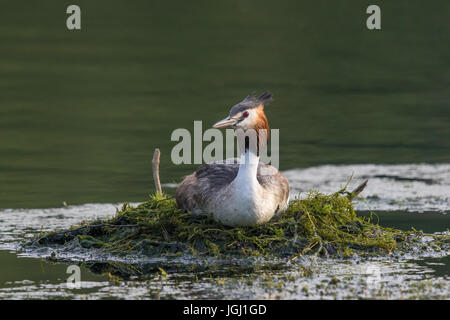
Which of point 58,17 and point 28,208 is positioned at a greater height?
point 58,17

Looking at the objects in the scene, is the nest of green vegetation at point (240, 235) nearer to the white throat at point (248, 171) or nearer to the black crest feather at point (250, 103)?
the white throat at point (248, 171)

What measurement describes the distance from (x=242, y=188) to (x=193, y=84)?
11380 mm

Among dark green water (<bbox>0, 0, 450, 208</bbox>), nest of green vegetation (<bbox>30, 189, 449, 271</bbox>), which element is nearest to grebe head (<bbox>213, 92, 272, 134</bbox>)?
nest of green vegetation (<bbox>30, 189, 449, 271</bbox>)

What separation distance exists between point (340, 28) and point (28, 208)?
52.4ft

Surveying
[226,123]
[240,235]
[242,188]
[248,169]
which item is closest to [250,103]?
[226,123]

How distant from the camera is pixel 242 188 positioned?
9.42 m

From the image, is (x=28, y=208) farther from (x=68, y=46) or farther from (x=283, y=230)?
(x=68, y=46)

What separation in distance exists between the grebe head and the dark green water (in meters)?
3.36

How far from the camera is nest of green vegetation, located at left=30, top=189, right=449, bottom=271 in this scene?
9609 millimetres

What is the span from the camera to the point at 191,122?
17.3 meters

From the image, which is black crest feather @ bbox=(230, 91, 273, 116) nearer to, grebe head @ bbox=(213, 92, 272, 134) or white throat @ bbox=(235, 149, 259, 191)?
grebe head @ bbox=(213, 92, 272, 134)

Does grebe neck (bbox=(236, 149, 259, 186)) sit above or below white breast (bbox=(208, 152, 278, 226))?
above

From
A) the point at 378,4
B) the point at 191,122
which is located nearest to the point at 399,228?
the point at 191,122
